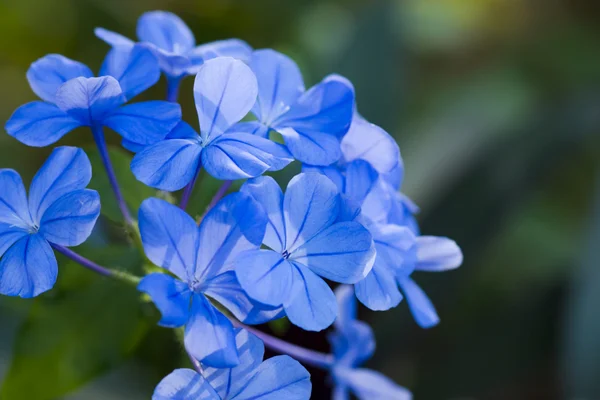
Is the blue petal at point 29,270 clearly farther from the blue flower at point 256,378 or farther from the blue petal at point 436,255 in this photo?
the blue petal at point 436,255

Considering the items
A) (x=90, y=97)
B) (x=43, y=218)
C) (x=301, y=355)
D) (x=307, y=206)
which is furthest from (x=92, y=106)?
(x=301, y=355)

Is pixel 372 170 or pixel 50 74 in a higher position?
pixel 372 170

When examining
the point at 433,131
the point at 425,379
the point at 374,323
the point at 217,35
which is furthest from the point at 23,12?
the point at 425,379

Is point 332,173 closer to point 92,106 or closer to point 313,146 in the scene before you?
point 313,146

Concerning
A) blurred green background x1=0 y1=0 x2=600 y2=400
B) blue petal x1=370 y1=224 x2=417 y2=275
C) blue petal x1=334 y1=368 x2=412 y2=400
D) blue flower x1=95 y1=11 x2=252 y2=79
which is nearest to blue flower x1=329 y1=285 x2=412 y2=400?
blue petal x1=334 y1=368 x2=412 y2=400

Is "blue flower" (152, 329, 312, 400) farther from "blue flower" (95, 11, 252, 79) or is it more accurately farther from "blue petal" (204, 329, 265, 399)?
"blue flower" (95, 11, 252, 79)

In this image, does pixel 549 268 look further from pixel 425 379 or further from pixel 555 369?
pixel 425 379
